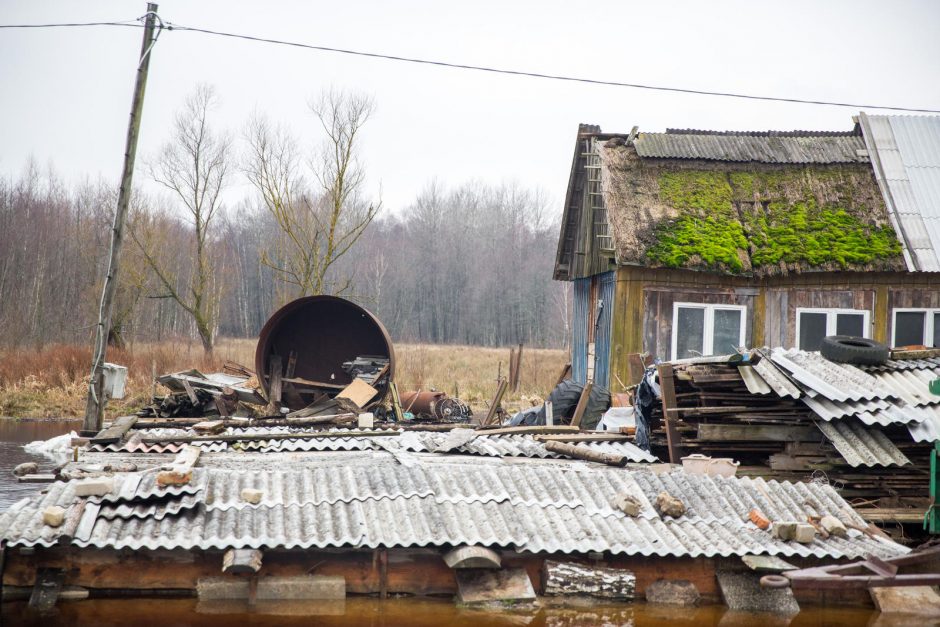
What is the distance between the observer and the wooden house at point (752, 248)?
16797 millimetres

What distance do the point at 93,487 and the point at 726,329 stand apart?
1242 centimetres

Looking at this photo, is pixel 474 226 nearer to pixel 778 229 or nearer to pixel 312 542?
pixel 778 229

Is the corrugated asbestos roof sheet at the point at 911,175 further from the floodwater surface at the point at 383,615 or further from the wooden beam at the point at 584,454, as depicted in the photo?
the floodwater surface at the point at 383,615

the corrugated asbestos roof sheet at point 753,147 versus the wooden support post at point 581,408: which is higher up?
the corrugated asbestos roof sheet at point 753,147

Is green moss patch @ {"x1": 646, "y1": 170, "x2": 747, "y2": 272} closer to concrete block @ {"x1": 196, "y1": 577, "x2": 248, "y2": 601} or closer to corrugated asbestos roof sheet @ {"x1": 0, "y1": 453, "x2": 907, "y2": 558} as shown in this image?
corrugated asbestos roof sheet @ {"x1": 0, "y1": 453, "x2": 907, "y2": 558}

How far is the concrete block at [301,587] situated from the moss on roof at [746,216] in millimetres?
10152

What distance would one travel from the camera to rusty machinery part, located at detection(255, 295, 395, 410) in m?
17.5

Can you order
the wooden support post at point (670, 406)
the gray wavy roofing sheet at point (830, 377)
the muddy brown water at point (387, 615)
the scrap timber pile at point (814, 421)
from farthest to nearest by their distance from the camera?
the wooden support post at point (670, 406)
the gray wavy roofing sheet at point (830, 377)
the scrap timber pile at point (814, 421)
the muddy brown water at point (387, 615)

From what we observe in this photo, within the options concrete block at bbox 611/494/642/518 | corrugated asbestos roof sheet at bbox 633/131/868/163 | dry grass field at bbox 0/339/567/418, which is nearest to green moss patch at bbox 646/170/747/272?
corrugated asbestos roof sheet at bbox 633/131/868/163

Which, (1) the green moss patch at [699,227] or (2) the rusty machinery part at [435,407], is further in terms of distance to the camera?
(2) the rusty machinery part at [435,407]

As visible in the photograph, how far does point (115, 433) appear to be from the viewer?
39.8 feet

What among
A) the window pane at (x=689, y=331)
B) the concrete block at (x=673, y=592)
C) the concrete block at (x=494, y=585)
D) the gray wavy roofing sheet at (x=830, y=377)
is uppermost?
the window pane at (x=689, y=331)

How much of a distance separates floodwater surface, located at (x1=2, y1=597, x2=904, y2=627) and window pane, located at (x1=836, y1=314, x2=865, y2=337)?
1000 cm

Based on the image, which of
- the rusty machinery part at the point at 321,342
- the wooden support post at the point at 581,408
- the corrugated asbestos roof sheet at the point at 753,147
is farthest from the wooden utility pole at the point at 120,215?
the corrugated asbestos roof sheet at the point at 753,147
